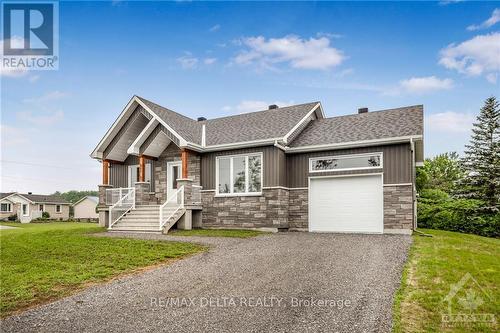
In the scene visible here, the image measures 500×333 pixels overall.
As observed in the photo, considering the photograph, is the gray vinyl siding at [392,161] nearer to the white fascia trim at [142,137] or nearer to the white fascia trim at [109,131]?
the white fascia trim at [142,137]

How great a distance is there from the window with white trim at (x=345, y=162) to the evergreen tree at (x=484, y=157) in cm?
1687

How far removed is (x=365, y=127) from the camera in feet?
50.2

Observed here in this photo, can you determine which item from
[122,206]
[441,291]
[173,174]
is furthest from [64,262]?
[173,174]

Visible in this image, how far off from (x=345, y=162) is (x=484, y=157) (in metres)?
18.8

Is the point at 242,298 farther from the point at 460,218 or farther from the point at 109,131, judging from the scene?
the point at 460,218

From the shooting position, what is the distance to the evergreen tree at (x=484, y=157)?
85.7ft

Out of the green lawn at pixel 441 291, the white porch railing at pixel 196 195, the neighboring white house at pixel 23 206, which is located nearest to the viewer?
the green lawn at pixel 441 291

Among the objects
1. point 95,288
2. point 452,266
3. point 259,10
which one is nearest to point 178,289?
point 95,288

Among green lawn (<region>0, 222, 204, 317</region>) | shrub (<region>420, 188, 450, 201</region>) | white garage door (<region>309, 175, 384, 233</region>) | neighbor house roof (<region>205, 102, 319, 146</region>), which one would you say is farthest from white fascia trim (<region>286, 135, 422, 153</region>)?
shrub (<region>420, 188, 450, 201</region>)

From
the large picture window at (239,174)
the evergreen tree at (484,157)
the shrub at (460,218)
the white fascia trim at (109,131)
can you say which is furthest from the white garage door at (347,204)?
the evergreen tree at (484,157)

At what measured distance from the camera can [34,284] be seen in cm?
652

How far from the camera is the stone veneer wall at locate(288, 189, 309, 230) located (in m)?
15.0

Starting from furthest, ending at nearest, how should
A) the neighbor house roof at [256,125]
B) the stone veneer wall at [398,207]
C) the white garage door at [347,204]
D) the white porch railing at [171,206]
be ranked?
1. the neighbor house roof at [256,125]
2. the white porch railing at [171,206]
3. the white garage door at [347,204]
4. the stone veneer wall at [398,207]

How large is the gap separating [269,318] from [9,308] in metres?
3.74
